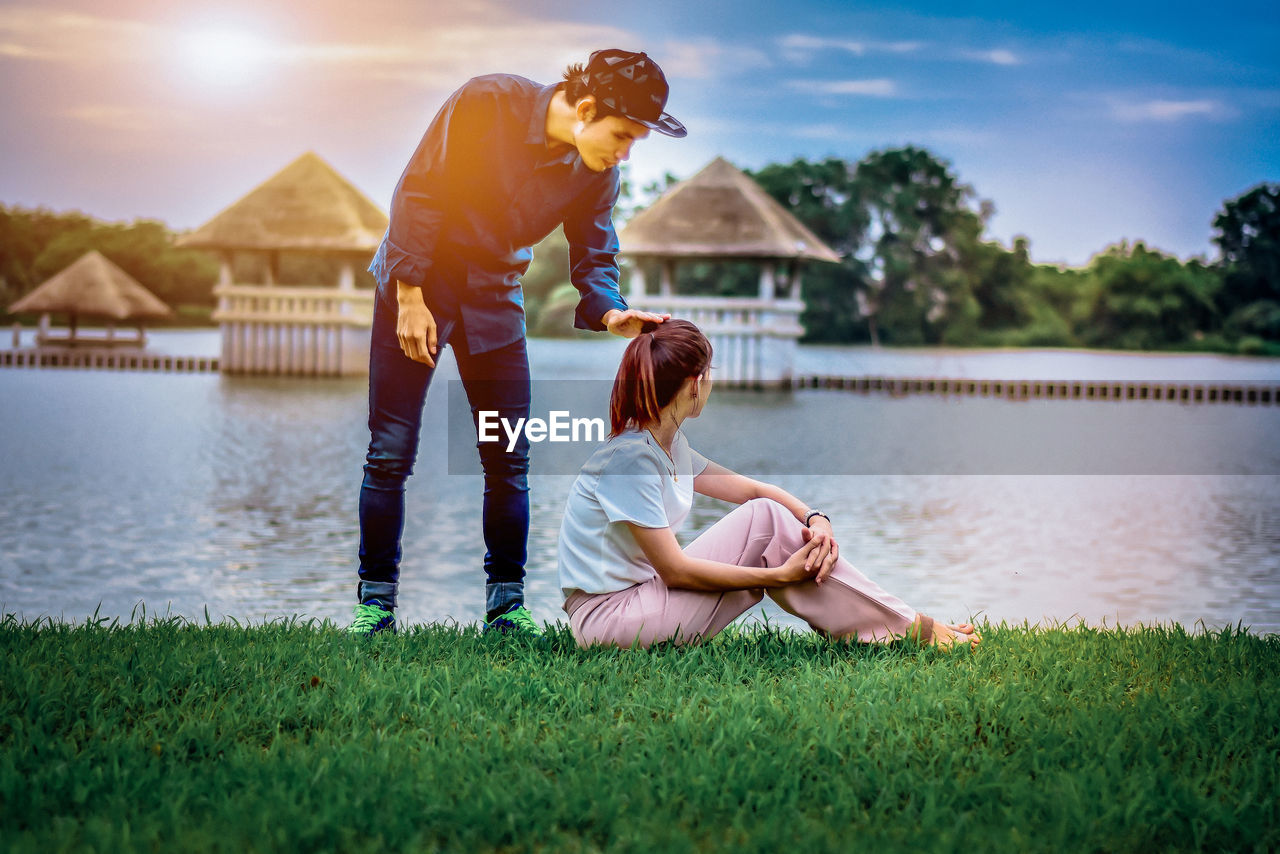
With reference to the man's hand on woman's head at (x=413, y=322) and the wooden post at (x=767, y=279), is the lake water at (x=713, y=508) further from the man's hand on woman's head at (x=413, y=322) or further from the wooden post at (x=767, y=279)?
the wooden post at (x=767, y=279)

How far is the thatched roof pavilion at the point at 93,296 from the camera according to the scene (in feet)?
87.4

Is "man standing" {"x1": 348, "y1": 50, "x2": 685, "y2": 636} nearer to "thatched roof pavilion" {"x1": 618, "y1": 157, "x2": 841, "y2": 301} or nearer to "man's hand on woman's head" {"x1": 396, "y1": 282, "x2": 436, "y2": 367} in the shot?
"man's hand on woman's head" {"x1": 396, "y1": 282, "x2": 436, "y2": 367}

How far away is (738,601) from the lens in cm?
304

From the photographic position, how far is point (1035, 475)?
10.2 m

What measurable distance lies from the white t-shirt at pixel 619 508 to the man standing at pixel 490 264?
47cm

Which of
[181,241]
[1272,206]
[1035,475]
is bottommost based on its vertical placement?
[1035,475]

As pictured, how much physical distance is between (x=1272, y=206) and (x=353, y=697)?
1507 inches

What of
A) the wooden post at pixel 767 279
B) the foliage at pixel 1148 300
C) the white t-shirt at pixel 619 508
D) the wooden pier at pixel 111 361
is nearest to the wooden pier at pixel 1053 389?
the wooden post at pixel 767 279

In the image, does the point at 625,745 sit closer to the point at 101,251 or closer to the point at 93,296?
the point at 93,296

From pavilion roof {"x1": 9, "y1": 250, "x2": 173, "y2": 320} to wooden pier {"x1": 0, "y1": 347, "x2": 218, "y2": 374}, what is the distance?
0.92 metres

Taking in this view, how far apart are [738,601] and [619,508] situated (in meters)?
0.43

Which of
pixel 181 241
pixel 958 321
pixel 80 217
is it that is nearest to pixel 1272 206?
pixel 958 321

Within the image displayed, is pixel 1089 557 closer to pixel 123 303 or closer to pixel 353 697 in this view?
pixel 353 697

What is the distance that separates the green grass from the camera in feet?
6.88
